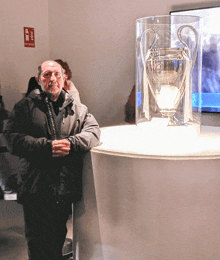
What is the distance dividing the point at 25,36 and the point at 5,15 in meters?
0.37

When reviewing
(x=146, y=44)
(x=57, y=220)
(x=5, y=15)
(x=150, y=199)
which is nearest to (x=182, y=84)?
(x=146, y=44)

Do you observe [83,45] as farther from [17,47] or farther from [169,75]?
[169,75]

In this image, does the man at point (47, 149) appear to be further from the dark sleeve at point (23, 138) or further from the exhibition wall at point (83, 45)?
the exhibition wall at point (83, 45)

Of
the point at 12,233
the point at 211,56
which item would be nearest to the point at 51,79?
the point at 12,233

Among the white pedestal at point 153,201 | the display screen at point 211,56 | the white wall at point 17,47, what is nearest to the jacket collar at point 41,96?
the white pedestal at point 153,201

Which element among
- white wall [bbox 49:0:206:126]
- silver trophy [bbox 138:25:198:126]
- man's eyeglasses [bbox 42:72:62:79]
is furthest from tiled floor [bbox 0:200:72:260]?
white wall [bbox 49:0:206:126]

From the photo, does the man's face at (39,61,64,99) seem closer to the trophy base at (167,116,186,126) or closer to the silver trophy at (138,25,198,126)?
the silver trophy at (138,25,198,126)

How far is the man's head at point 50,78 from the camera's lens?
1.62 metres

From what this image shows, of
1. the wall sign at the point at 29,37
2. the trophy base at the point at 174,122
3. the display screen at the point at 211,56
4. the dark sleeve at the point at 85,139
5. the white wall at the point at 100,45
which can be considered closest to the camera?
the dark sleeve at the point at 85,139

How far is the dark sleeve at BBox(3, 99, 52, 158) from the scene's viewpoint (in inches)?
60.1

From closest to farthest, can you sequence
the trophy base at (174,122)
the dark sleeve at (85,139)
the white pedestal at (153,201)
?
1. the white pedestal at (153,201)
2. the dark sleeve at (85,139)
3. the trophy base at (174,122)

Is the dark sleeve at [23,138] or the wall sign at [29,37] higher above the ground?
the wall sign at [29,37]

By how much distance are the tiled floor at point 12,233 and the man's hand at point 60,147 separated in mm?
1215

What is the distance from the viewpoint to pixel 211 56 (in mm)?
3389
